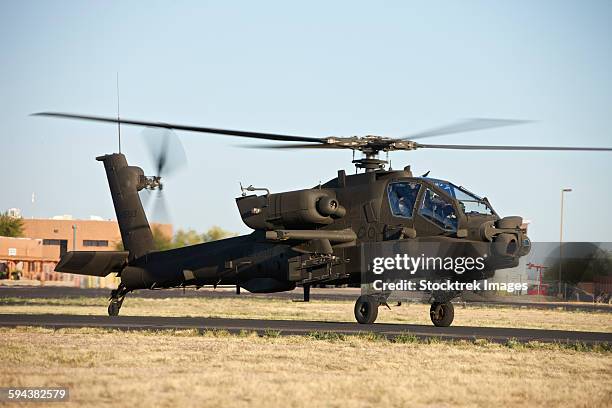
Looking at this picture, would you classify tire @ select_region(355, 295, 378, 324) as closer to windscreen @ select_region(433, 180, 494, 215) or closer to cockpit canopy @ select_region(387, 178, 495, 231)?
cockpit canopy @ select_region(387, 178, 495, 231)

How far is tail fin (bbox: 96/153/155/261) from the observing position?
33.7 meters

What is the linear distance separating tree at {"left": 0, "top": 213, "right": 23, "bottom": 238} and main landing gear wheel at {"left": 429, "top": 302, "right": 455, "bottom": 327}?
97760mm

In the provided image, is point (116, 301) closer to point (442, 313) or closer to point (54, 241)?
point (442, 313)

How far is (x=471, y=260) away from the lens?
24828 millimetres

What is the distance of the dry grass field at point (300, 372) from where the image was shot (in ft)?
41.7

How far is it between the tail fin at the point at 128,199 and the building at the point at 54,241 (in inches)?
2821

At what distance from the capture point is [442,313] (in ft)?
87.2

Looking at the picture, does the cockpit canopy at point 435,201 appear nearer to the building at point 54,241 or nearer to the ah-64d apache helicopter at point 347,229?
the ah-64d apache helicopter at point 347,229

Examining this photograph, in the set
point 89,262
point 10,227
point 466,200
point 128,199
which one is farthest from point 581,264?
point 10,227

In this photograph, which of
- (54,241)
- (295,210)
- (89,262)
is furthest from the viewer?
(54,241)

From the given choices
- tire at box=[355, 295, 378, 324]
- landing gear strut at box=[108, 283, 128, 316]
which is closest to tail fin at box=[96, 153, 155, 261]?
landing gear strut at box=[108, 283, 128, 316]

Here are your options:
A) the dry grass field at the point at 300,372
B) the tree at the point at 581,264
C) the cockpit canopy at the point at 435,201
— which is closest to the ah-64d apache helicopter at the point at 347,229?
the cockpit canopy at the point at 435,201

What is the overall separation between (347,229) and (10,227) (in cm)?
9720

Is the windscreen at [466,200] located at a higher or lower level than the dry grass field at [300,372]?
higher
